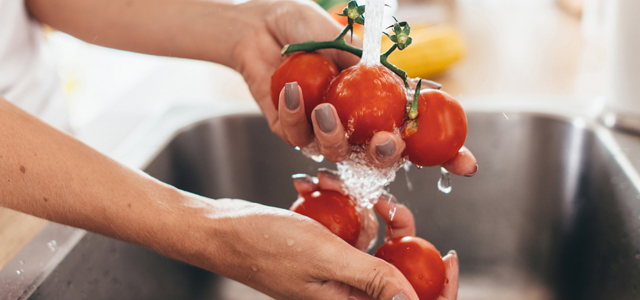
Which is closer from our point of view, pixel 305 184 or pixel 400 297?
pixel 400 297

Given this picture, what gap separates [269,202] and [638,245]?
721 millimetres

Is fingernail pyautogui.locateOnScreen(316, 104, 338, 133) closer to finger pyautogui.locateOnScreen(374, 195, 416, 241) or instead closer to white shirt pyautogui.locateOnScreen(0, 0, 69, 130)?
finger pyautogui.locateOnScreen(374, 195, 416, 241)

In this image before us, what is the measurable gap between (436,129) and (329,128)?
13 cm

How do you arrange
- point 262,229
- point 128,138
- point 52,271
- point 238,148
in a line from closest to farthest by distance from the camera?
point 262,229
point 52,271
point 128,138
point 238,148

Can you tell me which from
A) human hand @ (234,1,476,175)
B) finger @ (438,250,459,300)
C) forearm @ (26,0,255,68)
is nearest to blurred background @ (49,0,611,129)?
forearm @ (26,0,255,68)

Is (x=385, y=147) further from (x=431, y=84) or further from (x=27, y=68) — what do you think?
(x=27, y=68)

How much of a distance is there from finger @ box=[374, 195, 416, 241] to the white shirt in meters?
0.67

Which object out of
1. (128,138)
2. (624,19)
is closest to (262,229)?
(128,138)

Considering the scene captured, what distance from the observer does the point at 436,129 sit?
61 cm

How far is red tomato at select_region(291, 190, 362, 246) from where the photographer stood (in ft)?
2.36

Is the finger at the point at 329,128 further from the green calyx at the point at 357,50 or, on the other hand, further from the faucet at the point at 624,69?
the faucet at the point at 624,69

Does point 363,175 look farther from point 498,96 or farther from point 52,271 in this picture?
point 498,96

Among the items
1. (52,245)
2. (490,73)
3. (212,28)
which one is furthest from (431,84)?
(490,73)

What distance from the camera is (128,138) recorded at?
3.43 feet
